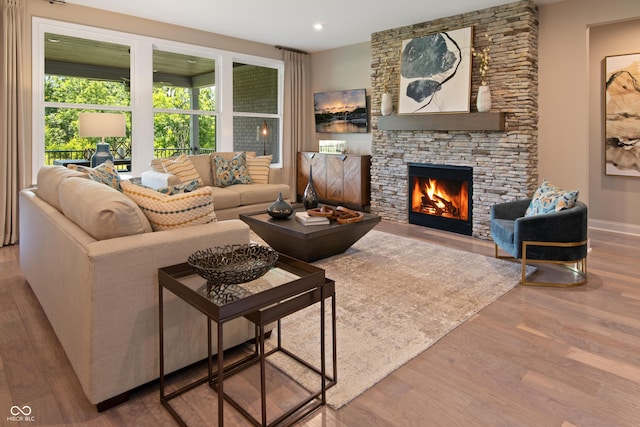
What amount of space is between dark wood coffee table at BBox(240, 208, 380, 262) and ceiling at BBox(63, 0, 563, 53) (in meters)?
2.48

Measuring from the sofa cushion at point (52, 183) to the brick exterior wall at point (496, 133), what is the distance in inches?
158

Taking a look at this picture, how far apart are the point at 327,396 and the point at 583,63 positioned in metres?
4.43

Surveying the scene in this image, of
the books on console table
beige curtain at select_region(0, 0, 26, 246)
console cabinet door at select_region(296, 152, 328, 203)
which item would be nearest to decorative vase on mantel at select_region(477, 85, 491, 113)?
the books on console table

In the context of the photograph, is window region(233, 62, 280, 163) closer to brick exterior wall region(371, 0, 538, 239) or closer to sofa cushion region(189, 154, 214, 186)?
sofa cushion region(189, 154, 214, 186)

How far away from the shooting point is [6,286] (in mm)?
3234

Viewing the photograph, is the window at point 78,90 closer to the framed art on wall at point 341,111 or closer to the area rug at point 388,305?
the framed art on wall at point 341,111

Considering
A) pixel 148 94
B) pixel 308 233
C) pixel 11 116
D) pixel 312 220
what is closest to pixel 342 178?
pixel 312 220

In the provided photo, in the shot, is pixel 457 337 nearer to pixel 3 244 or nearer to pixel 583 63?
pixel 583 63

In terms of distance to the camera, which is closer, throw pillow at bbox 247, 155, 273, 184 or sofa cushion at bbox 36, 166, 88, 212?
sofa cushion at bbox 36, 166, 88, 212

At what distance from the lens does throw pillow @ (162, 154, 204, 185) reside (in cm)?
511

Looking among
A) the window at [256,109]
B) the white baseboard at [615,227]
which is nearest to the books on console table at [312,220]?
the window at [256,109]

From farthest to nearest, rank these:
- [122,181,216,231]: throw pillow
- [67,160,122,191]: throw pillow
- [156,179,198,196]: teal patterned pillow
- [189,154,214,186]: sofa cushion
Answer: [189,154,214,186]: sofa cushion < [67,160,122,191]: throw pillow < [156,179,198,196]: teal patterned pillow < [122,181,216,231]: throw pillow

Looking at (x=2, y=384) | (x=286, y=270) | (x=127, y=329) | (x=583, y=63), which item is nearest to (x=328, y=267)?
(x=286, y=270)

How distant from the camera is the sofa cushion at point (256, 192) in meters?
5.23
